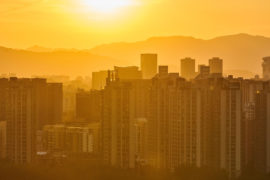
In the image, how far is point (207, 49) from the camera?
3594cm

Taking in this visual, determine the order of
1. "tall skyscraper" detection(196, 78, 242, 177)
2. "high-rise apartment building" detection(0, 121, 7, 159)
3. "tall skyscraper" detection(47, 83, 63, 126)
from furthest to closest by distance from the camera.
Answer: "tall skyscraper" detection(47, 83, 63, 126)
"high-rise apartment building" detection(0, 121, 7, 159)
"tall skyscraper" detection(196, 78, 242, 177)

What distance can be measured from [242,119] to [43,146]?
166 inches

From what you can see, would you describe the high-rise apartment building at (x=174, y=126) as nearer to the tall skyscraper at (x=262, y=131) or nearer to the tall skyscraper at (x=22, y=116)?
the tall skyscraper at (x=262, y=131)

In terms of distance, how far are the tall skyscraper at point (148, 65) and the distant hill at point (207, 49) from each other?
20.7 feet

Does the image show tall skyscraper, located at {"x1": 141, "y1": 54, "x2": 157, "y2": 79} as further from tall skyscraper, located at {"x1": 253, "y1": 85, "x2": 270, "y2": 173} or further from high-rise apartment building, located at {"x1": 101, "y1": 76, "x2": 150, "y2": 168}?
high-rise apartment building, located at {"x1": 101, "y1": 76, "x2": 150, "y2": 168}

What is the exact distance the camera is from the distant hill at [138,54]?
103ft

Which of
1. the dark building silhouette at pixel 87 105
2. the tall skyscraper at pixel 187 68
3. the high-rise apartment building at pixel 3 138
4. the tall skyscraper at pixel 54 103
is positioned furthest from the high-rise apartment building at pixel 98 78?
the high-rise apartment building at pixel 3 138

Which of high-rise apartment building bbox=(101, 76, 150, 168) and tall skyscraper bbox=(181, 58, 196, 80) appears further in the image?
tall skyscraper bbox=(181, 58, 196, 80)

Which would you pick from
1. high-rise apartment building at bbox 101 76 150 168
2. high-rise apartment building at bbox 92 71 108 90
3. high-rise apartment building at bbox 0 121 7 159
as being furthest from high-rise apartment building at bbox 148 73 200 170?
high-rise apartment building at bbox 92 71 108 90

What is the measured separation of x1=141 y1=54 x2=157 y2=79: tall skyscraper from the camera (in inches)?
919

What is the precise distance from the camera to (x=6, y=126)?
538 inches

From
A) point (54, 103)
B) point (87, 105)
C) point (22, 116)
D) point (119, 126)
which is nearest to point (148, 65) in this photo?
point (87, 105)

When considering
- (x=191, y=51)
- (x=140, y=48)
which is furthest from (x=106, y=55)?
(x=191, y=51)

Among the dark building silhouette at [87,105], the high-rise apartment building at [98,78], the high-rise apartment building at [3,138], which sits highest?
the high-rise apartment building at [98,78]
